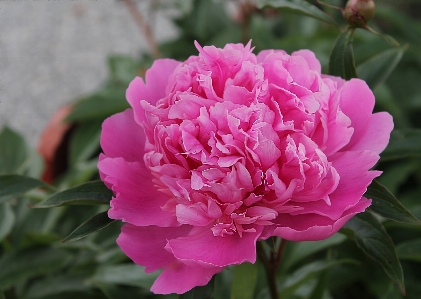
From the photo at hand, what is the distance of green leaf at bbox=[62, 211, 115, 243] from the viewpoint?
0.40 m

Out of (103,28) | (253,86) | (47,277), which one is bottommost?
(103,28)

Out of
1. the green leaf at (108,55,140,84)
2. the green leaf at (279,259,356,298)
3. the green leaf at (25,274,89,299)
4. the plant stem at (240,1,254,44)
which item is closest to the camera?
the green leaf at (279,259,356,298)

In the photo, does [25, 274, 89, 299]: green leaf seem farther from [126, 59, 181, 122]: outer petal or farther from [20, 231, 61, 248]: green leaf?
[126, 59, 181, 122]: outer petal

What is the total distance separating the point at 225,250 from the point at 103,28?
1.85 meters

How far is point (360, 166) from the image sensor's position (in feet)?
1.26

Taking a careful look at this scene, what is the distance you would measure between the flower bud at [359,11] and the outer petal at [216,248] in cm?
21

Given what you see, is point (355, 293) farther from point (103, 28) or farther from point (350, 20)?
point (103, 28)

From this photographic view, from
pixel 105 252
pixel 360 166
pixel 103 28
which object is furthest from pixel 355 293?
pixel 103 28

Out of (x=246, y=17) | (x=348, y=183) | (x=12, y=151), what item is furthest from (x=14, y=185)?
(x=246, y=17)

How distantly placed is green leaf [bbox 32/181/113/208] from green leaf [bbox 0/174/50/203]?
82 millimetres

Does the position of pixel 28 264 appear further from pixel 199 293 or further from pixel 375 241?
pixel 375 241

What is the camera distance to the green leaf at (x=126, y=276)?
2.09 ft

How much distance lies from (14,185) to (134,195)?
0.17m

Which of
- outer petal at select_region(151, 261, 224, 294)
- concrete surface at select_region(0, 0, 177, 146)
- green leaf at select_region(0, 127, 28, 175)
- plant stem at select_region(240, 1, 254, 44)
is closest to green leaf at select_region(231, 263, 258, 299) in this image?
outer petal at select_region(151, 261, 224, 294)
